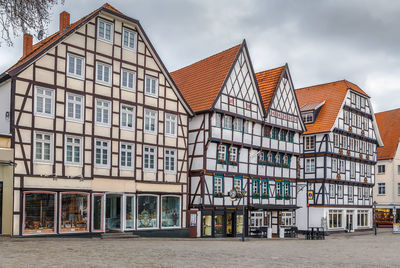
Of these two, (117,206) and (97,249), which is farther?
(117,206)

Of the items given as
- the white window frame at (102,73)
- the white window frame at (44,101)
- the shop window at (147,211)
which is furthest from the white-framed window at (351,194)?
the white window frame at (44,101)

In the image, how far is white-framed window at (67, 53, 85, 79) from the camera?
2772cm

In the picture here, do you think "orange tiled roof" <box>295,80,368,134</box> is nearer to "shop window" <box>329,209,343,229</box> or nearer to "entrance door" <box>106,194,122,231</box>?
"shop window" <box>329,209,343,229</box>

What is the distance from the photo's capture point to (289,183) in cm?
4350

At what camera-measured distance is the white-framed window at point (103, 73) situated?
95.4ft

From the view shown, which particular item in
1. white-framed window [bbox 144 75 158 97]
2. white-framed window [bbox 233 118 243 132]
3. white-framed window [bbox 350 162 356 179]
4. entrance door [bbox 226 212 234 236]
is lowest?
entrance door [bbox 226 212 234 236]

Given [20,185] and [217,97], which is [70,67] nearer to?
[20,185]

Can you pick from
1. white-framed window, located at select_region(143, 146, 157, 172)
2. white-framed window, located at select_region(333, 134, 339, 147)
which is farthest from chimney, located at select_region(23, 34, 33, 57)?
white-framed window, located at select_region(333, 134, 339, 147)

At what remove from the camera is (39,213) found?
84.0ft

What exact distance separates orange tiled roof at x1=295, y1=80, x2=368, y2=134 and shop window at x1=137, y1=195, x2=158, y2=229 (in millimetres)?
21546

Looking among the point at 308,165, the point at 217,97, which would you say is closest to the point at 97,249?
the point at 217,97

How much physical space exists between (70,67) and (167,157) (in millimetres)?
8591

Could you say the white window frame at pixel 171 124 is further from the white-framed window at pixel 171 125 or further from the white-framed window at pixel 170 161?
the white-framed window at pixel 170 161

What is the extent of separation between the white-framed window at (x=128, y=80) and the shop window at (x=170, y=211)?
714 cm
